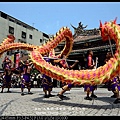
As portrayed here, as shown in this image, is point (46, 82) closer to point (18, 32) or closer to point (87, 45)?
point (87, 45)

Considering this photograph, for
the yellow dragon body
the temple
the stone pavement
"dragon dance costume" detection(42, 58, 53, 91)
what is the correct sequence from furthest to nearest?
the temple, "dragon dance costume" detection(42, 58, 53, 91), the yellow dragon body, the stone pavement

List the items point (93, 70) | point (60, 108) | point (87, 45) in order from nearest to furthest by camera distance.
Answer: point (60, 108) < point (93, 70) < point (87, 45)

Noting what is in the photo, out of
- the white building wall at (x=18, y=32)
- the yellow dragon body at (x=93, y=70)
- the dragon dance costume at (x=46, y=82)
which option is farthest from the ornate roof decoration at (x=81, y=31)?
the yellow dragon body at (x=93, y=70)

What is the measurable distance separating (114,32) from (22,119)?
9.97 feet

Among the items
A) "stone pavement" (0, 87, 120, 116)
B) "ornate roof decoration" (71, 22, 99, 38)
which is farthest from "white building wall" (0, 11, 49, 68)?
"stone pavement" (0, 87, 120, 116)

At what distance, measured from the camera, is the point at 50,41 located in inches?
266

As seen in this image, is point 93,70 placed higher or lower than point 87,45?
lower

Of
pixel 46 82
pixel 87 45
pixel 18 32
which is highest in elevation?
pixel 18 32

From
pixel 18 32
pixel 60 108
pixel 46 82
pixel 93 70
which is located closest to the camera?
pixel 60 108

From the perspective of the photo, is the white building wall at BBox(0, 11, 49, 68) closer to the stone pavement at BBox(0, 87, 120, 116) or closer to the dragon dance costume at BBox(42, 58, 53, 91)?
the dragon dance costume at BBox(42, 58, 53, 91)

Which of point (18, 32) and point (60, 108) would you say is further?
point (18, 32)

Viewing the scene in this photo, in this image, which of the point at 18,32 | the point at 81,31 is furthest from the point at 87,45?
the point at 18,32

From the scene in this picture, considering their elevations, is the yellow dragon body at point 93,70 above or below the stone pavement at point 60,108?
above

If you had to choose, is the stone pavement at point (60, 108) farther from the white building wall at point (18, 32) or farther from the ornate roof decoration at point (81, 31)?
the white building wall at point (18, 32)
